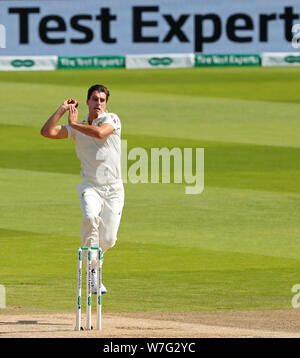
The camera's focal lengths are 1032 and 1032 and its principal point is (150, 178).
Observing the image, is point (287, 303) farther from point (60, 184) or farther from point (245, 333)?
point (60, 184)

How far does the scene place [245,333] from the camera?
8.19m

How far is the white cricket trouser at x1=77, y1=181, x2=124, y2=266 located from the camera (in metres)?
9.67

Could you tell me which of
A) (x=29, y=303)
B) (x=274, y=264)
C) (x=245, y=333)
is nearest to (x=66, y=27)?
(x=274, y=264)

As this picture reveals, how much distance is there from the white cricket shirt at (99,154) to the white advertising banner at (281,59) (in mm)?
20396

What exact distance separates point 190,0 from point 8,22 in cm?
519

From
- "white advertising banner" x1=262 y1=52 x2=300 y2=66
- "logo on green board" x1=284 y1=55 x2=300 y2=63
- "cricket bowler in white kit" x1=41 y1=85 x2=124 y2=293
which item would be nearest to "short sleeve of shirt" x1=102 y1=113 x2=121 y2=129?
"cricket bowler in white kit" x1=41 y1=85 x2=124 y2=293

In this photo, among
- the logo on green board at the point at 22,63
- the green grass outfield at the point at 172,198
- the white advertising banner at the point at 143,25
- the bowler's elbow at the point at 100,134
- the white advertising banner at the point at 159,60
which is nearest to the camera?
the bowler's elbow at the point at 100,134

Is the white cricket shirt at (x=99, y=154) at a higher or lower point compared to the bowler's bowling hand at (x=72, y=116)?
lower

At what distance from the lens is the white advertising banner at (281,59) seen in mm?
29719

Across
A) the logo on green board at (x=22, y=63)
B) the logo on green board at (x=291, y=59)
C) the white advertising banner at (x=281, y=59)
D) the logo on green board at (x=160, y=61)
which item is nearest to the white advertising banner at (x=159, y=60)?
the logo on green board at (x=160, y=61)

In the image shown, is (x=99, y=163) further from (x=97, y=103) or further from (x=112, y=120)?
(x=97, y=103)

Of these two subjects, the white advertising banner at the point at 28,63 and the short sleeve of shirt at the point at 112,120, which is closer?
the short sleeve of shirt at the point at 112,120

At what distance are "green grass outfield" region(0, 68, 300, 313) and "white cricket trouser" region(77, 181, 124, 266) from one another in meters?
0.83

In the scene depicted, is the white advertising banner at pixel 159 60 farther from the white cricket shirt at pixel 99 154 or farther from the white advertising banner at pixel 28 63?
the white cricket shirt at pixel 99 154
